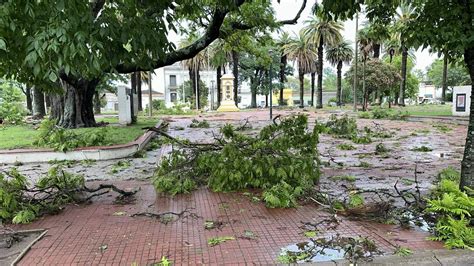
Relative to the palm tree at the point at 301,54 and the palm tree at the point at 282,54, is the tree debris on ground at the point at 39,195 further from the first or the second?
the palm tree at the point at 282,54

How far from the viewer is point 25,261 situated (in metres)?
3.95

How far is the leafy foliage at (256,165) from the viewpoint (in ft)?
20.3

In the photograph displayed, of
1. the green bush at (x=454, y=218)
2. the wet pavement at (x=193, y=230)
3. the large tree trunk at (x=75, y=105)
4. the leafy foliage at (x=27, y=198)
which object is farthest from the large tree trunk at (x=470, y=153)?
the large tree trunk at (x=75, y=105)

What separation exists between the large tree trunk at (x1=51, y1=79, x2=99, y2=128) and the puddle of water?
46.8 feet

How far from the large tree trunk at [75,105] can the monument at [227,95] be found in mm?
24773

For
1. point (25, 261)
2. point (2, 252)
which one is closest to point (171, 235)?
point (25, 261)

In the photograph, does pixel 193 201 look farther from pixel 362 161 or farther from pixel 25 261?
pixel 362 161

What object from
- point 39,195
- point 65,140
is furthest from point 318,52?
point 39,195

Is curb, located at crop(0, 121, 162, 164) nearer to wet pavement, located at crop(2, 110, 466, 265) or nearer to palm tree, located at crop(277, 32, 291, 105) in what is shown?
wet pavement, located at crop(2, 110, 466, 265)

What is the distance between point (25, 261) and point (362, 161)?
24.7 feet

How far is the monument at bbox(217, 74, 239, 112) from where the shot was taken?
42062 millimetres

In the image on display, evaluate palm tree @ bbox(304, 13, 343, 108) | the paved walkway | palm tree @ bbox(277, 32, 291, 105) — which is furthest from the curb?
palm tree @ bbox(277, 32, 291, 105)

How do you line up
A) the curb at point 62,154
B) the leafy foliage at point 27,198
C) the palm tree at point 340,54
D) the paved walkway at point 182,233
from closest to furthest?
the paved walkway at point 182,233
the leafy foliage at point 27,198
the curb at point 62,154
the palm tree at point 340,54

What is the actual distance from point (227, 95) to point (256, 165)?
36.9 meters
